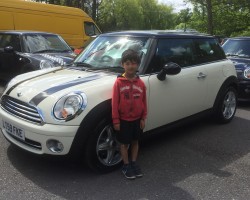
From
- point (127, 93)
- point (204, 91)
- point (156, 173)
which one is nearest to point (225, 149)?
point (204, 91)

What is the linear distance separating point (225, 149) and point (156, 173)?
1.35 metres

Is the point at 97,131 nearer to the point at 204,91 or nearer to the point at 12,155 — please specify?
the point at 12,155

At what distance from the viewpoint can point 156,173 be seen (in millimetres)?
4129

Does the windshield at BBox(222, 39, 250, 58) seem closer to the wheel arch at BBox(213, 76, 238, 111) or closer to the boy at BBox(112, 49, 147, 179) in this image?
the wheel arch at BBox(213, 76, 238, 111)

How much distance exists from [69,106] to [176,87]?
1615 millimetres

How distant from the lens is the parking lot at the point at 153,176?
361 cm

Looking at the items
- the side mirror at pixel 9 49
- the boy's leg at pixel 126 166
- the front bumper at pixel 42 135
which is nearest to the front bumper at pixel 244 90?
the boy's leg at pixel 126 166

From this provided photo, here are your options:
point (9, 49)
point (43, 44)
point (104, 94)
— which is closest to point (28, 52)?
point (9, 49)

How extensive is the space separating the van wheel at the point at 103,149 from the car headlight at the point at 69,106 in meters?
0.28

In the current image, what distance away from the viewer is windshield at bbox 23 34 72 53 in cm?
897

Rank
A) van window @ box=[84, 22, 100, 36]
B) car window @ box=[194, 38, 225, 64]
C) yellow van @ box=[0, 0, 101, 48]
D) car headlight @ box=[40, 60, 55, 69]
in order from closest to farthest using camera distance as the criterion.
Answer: car window @ box=[194, 38, 225, 64], car headlight @ box=[40, 60, 55, 69], yellow van @ box=[0, 0, 101, 48], van window @ box=[84, 22, 100, 36]

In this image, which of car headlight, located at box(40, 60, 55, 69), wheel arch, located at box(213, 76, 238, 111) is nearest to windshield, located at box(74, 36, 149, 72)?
wheel arch, located at box(213, 76, 238, 111)

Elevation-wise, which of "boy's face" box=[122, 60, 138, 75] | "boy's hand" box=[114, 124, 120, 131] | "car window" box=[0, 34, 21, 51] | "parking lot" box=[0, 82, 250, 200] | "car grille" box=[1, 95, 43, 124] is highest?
"boy's face" box=[122, 60, 138, 75]

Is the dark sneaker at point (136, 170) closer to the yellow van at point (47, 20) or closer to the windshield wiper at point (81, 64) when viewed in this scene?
the windshield wiper at point (81, 64)
